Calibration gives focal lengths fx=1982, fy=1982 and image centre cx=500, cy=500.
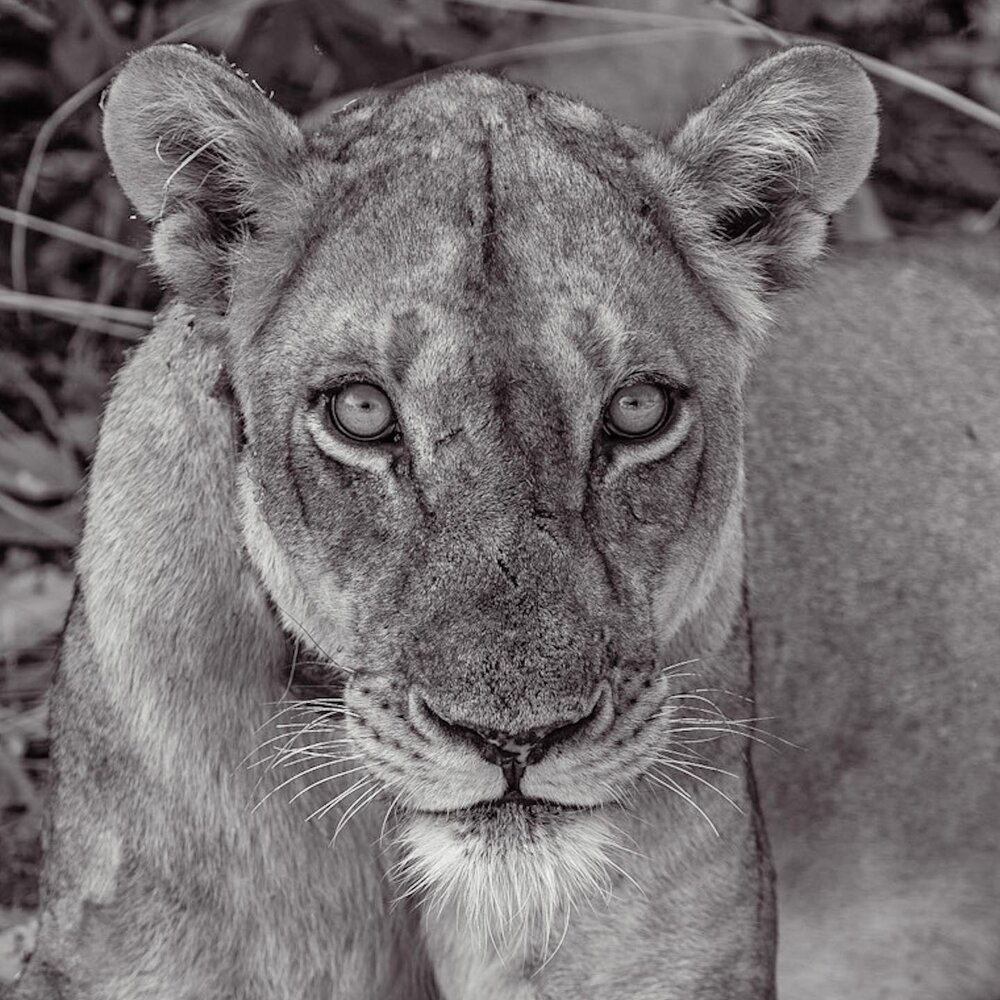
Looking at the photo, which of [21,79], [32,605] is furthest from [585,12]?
[32,605]

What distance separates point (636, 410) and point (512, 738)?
1.47 feet

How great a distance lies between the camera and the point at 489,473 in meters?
2.25

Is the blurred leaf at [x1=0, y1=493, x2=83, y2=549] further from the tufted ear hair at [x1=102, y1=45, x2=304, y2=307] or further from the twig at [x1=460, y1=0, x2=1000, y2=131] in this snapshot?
the tufted ear hair at [x1=102, y1=45, x2=304, y2=307]

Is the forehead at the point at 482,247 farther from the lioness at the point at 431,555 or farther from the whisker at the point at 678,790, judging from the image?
the whisker at the point at 678,790

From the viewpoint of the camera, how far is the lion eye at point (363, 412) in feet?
7.55

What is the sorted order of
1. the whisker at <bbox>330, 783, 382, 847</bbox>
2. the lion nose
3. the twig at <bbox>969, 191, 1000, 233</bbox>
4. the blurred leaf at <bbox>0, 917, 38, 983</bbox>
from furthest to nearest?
1. the twig at <bbox>969, 191, 1000, 233</bbox>
2. the blurred leaf at <bbox>0, 917, 38, 983</bbox>
3. the whisker at <bbox>330, 783, 382, 847</bbox>
4. the lion nose

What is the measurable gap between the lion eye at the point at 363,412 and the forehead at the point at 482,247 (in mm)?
41

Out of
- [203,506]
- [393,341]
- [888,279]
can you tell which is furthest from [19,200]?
[393,341]

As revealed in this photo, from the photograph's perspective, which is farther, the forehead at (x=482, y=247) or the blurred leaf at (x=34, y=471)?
the blurred leaf at (x=34, y=471)

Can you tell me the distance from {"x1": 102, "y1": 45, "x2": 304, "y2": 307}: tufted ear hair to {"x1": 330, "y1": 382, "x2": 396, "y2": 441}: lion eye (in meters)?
0.31

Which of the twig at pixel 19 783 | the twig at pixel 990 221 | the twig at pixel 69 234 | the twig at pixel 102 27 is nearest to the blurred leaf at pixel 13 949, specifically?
the twig at pixel 19 783

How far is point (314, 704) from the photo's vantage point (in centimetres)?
263

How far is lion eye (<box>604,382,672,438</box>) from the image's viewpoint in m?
2.34

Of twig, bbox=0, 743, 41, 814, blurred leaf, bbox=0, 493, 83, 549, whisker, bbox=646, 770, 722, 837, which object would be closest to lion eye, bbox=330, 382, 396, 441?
whisker, bbox=646, 770, 722, 837
